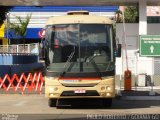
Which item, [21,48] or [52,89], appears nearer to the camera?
[52,89]

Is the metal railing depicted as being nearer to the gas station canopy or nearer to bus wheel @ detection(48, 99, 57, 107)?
the gas station canopy

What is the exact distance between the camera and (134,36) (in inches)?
1162

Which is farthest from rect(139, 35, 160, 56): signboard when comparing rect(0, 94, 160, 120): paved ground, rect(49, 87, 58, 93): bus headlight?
rect(49, 87, 58, 93): bus headlight

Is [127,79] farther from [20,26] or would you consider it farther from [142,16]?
[20,26]

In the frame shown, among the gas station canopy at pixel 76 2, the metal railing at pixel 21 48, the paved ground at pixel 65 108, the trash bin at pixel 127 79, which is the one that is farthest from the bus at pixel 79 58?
the metal railing at pixel 21 48

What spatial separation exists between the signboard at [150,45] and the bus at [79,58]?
3756mm

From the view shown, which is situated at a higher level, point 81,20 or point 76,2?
point 76,2

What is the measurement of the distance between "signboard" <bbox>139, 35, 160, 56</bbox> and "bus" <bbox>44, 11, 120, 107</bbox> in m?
3.76

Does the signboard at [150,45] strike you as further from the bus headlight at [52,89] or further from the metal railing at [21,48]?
the metal railing at [21,48]

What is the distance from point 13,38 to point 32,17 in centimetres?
366

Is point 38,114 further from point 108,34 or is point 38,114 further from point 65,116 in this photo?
point 108,34

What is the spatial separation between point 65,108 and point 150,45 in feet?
18.2

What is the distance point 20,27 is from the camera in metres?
64.0

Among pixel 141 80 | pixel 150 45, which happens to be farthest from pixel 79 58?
pixel 141 80
